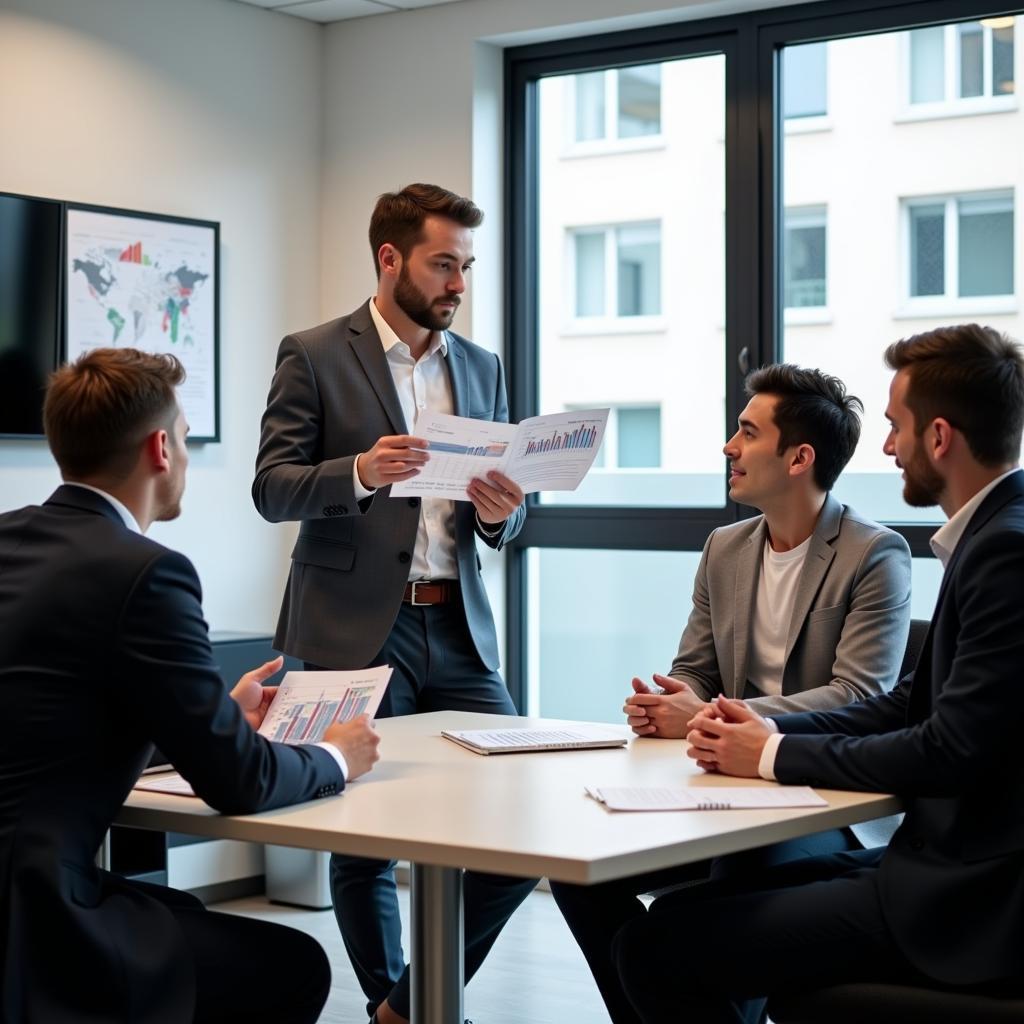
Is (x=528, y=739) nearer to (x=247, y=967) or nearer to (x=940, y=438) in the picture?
(x=247, y=967)

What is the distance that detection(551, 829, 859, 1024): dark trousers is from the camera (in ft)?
8.52

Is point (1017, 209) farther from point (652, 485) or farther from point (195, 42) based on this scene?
point (195, 42)

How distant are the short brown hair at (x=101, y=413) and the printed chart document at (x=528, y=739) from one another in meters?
0.78

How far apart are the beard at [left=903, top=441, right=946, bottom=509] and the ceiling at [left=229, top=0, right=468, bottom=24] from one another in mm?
3290

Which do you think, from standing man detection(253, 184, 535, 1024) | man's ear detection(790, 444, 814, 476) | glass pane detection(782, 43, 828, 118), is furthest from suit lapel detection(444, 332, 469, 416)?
glass pane detection(782, 43, 828, 118)

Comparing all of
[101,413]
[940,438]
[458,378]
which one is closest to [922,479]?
[940,438]

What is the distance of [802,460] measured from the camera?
9.67ft

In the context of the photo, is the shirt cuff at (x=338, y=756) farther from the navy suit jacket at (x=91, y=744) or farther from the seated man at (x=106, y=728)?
the navy suit jacket at (x=91, y=744)

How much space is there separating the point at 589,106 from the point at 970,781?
11.4 ft

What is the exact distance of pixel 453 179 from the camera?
200 inches

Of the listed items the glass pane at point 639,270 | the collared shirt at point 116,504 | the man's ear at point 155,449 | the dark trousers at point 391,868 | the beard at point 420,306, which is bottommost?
the dark trousers at point 391,868

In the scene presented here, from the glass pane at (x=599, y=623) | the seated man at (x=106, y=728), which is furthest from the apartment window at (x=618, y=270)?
the seated man at (x=106, y=728)

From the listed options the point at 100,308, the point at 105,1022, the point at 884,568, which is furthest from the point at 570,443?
the point at 100,308

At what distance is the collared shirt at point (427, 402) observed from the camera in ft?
10.6
